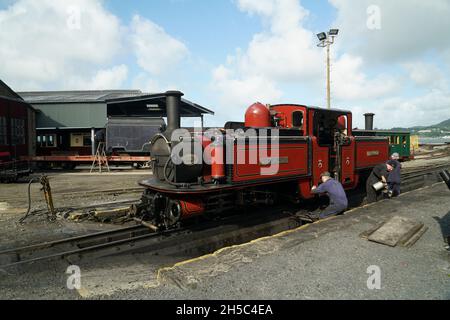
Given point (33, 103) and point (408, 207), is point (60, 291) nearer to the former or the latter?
point (408, 207)

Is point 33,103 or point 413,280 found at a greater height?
point 33,103

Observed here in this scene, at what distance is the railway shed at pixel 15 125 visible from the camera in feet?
60.2

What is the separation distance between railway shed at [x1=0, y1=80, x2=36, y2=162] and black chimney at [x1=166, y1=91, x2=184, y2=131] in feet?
47.1

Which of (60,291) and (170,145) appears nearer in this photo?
(60,291)

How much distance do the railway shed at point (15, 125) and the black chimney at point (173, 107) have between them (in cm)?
1435

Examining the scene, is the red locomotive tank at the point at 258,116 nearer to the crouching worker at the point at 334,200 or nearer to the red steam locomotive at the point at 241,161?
the red steam locomotive at the point at 241,161

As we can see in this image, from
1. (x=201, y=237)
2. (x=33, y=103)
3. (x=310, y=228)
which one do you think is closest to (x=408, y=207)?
(x=310, y=228)

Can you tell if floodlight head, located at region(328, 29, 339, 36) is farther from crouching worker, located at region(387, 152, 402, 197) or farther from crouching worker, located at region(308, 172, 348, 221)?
crouching worker, located at region(308, 172, 348, 221)

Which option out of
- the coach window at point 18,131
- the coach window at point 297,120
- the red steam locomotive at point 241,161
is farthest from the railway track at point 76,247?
the coach window at point 18,131

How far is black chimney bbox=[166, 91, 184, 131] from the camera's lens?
6219 millimetres

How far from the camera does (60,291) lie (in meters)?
3.84

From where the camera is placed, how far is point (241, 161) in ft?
19.7

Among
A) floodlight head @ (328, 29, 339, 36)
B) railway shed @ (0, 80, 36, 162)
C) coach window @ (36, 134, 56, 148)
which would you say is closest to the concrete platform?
railway shed @ (0, 80, 36, 162)
